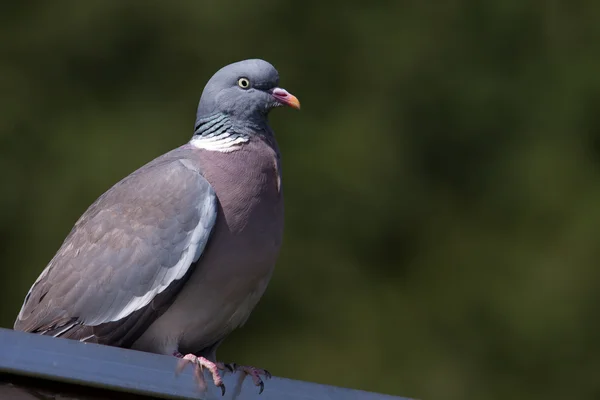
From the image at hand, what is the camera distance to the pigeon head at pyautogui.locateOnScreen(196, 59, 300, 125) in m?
4.54

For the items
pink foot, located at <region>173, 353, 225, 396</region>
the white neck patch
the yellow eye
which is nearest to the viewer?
pink foot, located at <region>173, 353, 225, 396</region>

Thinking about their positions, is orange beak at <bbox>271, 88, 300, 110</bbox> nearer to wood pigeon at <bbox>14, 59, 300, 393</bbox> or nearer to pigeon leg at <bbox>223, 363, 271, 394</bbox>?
wood pigeon at <bbox>14, 59, 300, 393</bbox>

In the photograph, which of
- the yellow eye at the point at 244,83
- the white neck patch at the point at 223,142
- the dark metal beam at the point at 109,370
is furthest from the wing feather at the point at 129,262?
the dark metal beam at the point at 109,370

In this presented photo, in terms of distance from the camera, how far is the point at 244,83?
15.1 feet

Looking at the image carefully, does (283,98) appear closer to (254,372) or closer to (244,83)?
(244,83)

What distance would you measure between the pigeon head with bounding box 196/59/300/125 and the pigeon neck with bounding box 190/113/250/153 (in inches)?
0.8

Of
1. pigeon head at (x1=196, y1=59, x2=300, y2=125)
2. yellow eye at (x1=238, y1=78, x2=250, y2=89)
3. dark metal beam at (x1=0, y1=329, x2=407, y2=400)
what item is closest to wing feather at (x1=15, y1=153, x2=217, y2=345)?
pigeon head at (x1=196, y1=59, x2=300, y2=125)

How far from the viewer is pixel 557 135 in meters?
9.17

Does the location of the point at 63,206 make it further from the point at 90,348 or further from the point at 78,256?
the point at 90,348

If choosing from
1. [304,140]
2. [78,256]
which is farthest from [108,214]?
[304,140]

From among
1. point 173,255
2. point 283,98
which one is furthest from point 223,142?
point 173,255

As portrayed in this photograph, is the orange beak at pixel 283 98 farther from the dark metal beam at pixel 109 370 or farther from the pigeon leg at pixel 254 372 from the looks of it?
the dark metal beam at pixel 109 370

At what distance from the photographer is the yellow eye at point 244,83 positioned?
458 cm

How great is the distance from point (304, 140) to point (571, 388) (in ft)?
7.76
